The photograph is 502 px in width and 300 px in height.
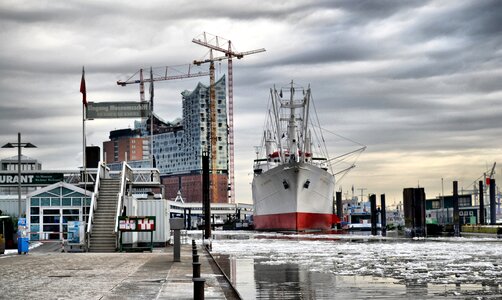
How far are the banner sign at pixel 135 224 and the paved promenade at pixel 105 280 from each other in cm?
943

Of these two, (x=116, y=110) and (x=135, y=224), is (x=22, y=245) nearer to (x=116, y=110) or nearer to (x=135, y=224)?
(x=135, y=224)

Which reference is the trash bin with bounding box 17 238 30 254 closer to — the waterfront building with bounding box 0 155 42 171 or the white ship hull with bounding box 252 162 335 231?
the white ship hull with bounding box 252 162 335 231

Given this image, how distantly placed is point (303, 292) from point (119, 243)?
85.6 ft

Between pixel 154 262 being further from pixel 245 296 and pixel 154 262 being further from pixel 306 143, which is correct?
pixel 306 143

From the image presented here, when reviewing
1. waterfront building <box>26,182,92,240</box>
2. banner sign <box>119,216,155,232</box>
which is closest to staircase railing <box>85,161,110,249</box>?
banner sign <box>119,216,155,232</box>

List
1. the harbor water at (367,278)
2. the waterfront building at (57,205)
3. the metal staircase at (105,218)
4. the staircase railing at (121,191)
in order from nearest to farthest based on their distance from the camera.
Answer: the harbor water at (367,278) < the staircase railing at (121,191) < the metal staircase at (105,218) < the waterfront building at (57,205)

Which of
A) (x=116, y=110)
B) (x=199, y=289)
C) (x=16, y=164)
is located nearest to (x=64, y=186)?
(x=116, y=110)

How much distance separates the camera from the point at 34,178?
80188 millimetres

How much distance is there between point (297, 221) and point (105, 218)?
2809 inches

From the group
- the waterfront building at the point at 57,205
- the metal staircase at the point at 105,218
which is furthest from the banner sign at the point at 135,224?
the waterfront building at the point at 57,205

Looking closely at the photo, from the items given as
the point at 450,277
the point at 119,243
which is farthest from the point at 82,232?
the point at 450,277

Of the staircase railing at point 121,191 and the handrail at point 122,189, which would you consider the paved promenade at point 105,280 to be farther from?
the handrail at point 122,189

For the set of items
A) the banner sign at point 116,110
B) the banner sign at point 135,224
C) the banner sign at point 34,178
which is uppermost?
the banner sign at point 116,110

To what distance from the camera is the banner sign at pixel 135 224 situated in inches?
1764
